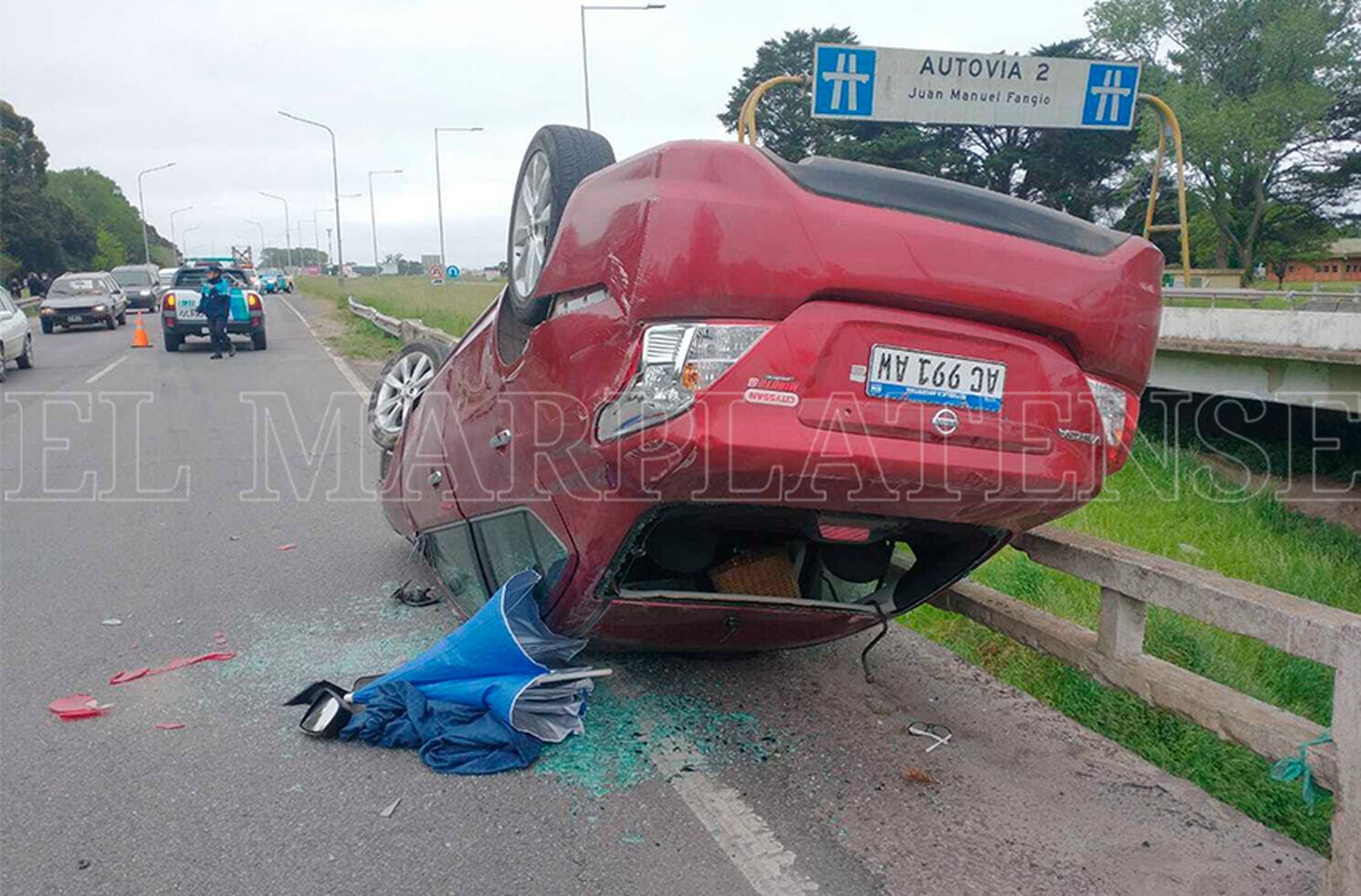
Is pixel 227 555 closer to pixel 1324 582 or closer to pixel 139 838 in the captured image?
pixel 139 838

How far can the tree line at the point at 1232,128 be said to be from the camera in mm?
39344

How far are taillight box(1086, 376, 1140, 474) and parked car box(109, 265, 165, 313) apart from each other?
133ft

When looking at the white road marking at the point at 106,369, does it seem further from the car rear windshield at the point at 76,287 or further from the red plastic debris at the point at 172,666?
the red plastic debris at the point at 172,666

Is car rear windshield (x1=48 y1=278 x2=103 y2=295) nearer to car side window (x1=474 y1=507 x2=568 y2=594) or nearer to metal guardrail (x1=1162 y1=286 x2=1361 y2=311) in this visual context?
metal guardrail (x1=1162 y1=286 x2=1361 y2=311)

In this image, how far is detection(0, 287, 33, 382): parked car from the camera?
642 inches

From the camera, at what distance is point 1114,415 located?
3023 mm

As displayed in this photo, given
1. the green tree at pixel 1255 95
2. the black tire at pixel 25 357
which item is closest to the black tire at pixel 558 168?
the black tire at pixel 25 357

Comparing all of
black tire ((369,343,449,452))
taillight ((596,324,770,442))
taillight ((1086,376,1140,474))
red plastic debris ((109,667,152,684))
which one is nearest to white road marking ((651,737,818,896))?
taillight ((596,324,770,442))

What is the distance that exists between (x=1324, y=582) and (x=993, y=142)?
32654 mm

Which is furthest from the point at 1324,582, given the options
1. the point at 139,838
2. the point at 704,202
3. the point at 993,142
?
the point at 993,142

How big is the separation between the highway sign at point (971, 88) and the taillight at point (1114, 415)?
579 cm

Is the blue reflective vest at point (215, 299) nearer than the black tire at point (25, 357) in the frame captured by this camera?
No

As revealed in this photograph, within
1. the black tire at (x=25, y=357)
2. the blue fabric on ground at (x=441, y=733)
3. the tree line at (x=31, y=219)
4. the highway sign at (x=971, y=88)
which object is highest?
the tree line at (x=31, y=219)

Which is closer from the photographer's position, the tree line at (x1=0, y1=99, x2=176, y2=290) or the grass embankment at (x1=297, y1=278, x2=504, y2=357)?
the grass embankment at (x1=297, y1=278, x2=504, y2=357)
